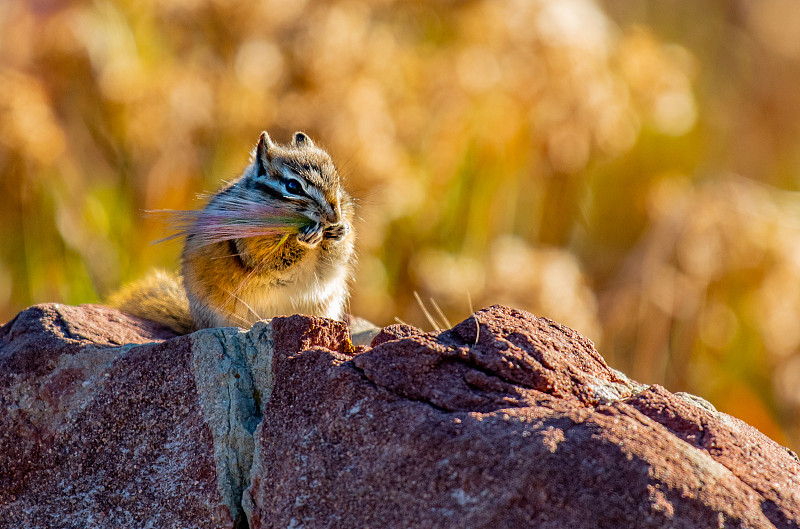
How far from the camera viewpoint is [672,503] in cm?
209

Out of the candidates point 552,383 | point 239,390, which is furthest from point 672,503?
point 239,390

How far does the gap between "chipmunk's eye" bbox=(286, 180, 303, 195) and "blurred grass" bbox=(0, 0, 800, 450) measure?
199cm

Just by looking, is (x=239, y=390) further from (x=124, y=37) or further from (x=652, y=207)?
(x=652, y=207)

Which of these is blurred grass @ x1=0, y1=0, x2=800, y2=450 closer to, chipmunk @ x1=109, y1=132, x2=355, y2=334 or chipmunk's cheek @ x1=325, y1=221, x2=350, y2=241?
chipmunk @ x1=109, y1=132, x2=355, y2=334

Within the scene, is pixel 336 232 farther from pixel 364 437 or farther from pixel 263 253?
pixel 364 437

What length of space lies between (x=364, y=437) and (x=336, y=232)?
1677 mm

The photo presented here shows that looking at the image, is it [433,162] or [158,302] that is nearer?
[158,302]

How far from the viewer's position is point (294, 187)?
3924 mm

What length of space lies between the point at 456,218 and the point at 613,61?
6.28ft

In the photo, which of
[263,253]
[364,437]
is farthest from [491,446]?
[263,253]

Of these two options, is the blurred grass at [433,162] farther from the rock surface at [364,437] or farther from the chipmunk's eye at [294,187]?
the rock surface at [364,437]

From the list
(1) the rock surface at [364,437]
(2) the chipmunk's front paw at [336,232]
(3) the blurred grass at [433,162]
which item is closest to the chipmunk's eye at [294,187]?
(2) the chipmunk's front paw at [336,232]

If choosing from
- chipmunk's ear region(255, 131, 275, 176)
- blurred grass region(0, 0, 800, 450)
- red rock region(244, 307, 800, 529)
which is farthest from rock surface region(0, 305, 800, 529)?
blurred grass region(0, 0, 800, 450)

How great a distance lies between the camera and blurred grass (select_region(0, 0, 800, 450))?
6.20m
